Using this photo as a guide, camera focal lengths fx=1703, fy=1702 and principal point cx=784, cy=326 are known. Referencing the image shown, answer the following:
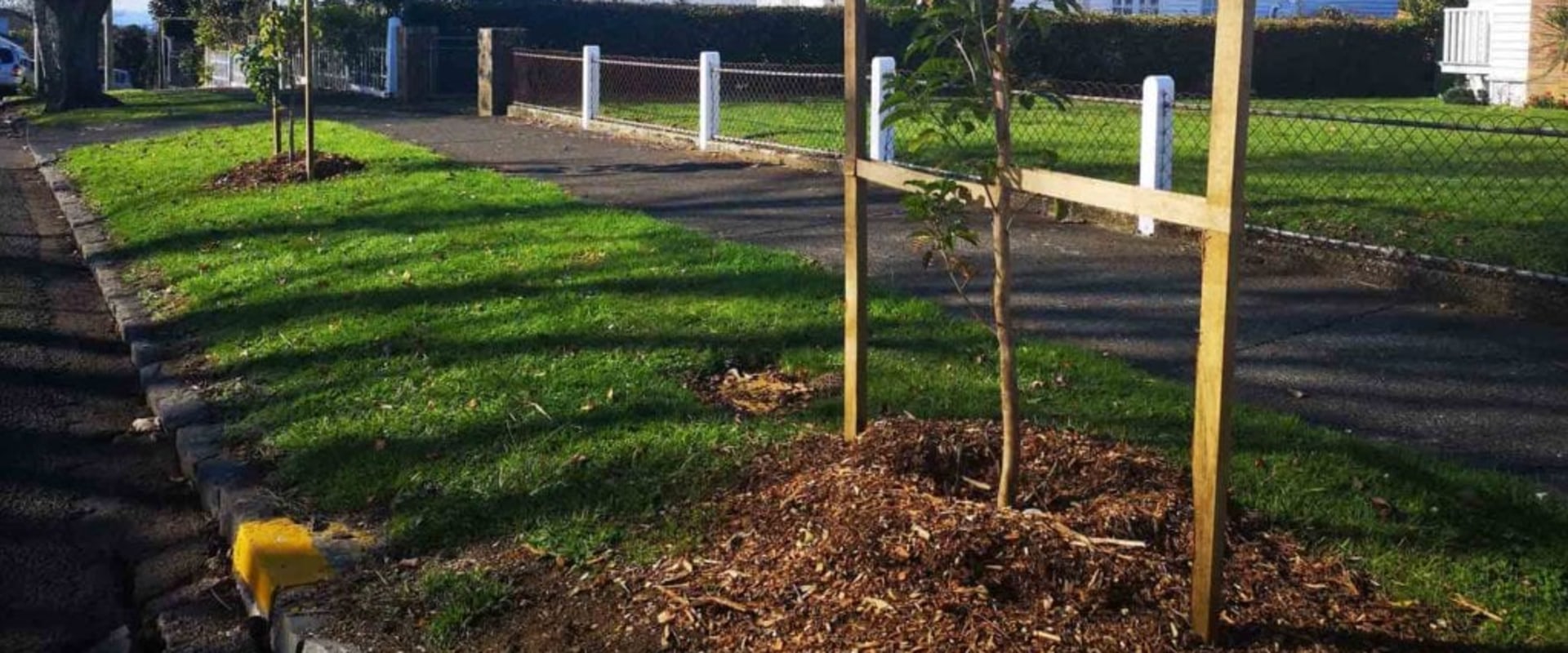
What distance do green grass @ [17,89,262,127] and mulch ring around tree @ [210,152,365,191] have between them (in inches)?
387

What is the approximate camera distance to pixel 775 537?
16.4ft

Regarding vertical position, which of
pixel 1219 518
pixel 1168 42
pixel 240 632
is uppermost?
pixel 1168 42

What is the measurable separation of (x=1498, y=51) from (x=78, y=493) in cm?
2394

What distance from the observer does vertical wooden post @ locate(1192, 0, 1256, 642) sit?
12.5ft

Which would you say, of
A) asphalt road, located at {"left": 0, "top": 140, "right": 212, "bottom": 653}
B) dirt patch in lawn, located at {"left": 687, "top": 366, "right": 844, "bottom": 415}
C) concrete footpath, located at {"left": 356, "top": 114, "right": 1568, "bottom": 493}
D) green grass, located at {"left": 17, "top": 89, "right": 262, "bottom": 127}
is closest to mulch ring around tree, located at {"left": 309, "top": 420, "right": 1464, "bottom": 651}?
asphalt road, located at {"left": 0, "top": 140, "right": 212, "bottom": 653}

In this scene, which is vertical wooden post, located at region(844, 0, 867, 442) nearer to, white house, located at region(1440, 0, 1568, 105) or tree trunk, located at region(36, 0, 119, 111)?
white house, located at region(1440, 0, 1568, 105)

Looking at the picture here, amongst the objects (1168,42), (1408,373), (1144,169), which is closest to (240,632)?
(1408,373)

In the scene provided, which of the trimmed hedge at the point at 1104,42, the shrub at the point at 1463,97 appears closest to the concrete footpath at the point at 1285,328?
the shrub at the point at 1463,97

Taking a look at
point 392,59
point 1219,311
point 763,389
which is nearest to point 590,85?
point 392,59

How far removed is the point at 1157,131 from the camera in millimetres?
10328

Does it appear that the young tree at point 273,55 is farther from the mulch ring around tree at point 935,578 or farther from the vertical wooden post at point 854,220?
the mulch ring around tree at point 935,578

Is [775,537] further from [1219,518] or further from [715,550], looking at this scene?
[1219,518]

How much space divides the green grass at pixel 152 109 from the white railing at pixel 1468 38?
1874cm

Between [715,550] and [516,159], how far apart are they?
468 inches
